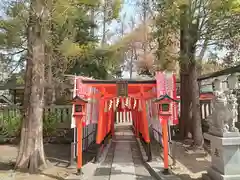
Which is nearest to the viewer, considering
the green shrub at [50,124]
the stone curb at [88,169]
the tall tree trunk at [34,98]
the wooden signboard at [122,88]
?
the stone curb at [88,169]

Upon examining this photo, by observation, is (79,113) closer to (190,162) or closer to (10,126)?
(190,162)

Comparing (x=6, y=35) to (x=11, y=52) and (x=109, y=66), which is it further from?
(x=109, y=66)

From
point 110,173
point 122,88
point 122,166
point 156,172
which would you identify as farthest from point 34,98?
point 156,172

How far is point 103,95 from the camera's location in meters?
9.43

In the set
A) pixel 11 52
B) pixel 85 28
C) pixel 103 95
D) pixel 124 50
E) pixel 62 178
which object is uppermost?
pixel 85 28

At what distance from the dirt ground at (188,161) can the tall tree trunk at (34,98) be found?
385cm

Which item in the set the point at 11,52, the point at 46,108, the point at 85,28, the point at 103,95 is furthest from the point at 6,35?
the point at 85,28

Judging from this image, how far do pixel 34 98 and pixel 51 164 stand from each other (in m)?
2.13

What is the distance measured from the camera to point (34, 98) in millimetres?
8398

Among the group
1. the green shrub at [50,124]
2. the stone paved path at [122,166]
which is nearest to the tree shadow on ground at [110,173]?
the stone paved path at [122,166]

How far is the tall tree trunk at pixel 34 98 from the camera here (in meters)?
8.33

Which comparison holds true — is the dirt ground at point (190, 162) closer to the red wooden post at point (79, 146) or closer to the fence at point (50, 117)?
the red wooden post at point (79, 146)

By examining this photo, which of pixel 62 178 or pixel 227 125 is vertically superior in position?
pixel 227 125

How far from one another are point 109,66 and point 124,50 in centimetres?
150
